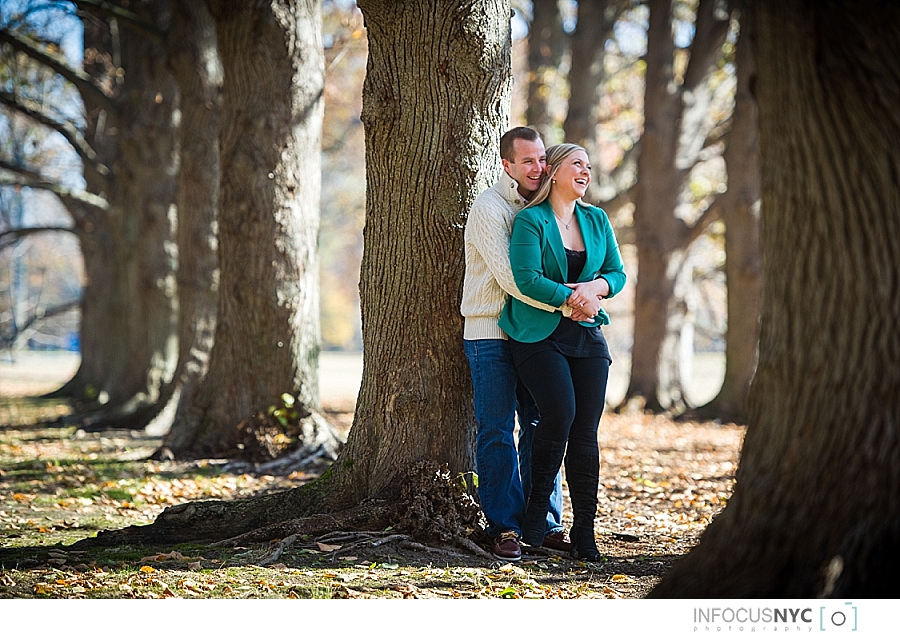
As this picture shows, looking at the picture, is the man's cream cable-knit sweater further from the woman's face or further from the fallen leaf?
the fallen leaf

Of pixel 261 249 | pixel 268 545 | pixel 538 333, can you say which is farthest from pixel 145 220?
pixel 538 333

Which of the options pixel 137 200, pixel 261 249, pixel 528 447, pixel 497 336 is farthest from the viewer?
pixel 137 200

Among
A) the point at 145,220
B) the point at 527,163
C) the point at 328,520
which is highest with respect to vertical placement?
the point at 145,220

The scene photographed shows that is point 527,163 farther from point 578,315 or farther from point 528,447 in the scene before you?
point 528,447

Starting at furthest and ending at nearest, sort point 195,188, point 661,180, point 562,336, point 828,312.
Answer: point 661,180 < point 195,188 < point 562,336 < point 828,312

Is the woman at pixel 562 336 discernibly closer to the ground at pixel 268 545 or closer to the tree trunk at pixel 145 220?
the ground at pixel 268 545

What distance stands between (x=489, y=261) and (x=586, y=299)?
55cm

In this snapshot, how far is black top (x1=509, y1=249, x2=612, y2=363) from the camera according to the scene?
5.00 m

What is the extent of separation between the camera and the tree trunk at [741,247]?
1462 cm

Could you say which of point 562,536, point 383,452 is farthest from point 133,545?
point 562,536

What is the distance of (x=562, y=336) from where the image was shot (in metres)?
5.03
